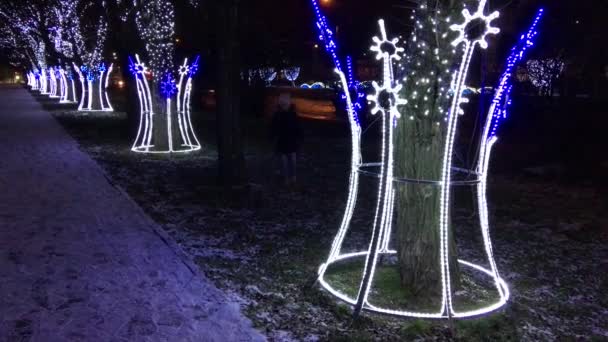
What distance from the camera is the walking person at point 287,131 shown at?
9.77 meters

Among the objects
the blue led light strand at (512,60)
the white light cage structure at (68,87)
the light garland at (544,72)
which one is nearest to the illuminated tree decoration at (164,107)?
the light garland at (544,72)

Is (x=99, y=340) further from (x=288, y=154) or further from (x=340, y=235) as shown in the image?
(x=288, y=154)

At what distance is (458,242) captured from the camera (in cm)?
702

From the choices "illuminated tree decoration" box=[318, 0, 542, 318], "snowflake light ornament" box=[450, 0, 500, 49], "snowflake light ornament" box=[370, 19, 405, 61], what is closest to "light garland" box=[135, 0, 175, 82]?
"illuminated tree decoration" box=[318, 0, 542, 318]

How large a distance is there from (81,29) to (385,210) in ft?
86.2

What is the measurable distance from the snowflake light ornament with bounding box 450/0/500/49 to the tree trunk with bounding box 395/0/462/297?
174mm

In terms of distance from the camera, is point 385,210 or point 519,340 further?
point 385,210

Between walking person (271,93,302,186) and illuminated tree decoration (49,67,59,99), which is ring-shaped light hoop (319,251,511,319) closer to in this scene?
walking person (271,93,302,186)

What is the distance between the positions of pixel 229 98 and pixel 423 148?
577cm

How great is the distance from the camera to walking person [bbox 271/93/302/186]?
977cm

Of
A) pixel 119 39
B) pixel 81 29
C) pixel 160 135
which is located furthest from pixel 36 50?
pixel 160 135

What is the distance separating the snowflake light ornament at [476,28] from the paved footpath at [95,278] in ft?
8.71

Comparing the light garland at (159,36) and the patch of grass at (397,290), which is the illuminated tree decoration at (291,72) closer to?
the light garland at (159,36)

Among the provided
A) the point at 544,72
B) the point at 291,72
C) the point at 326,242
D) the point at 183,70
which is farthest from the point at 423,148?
the point at 291,72
